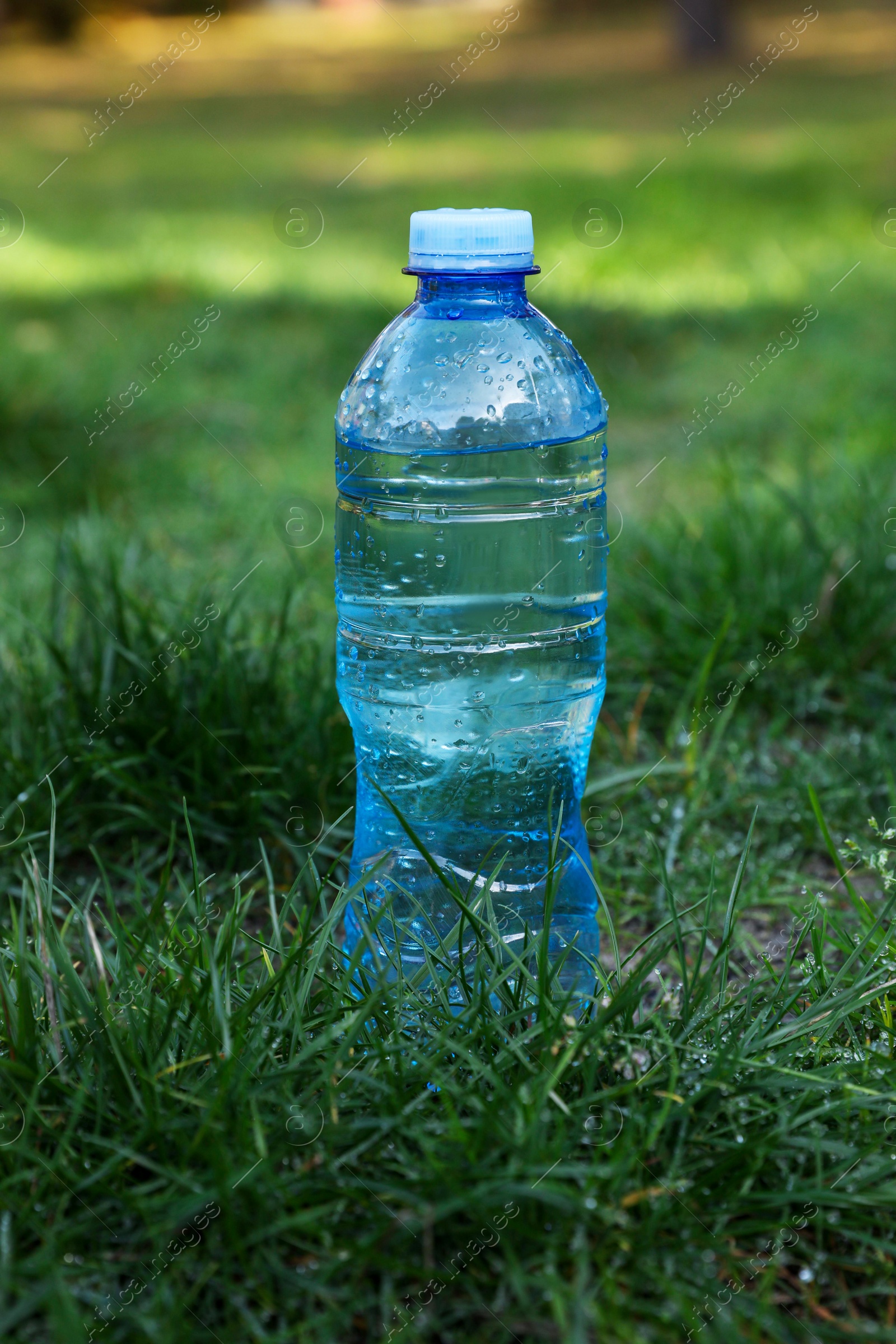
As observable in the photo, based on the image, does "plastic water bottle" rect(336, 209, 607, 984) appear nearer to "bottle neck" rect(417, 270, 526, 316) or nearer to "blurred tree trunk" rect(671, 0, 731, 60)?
"bottle neck" rect(417, 270, 526, 316)

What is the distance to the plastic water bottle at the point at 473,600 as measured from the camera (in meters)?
2.22

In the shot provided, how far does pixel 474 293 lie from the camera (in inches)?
86.6

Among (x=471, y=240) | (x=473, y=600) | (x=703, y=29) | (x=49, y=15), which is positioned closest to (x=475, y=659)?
(x=473, y=600)

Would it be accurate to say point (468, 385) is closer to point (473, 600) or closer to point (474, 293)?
point (474, 293)

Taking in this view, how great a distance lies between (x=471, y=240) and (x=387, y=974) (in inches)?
44.8

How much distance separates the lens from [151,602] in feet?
9.52

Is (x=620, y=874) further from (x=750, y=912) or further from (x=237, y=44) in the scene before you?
(x=237, y=44)

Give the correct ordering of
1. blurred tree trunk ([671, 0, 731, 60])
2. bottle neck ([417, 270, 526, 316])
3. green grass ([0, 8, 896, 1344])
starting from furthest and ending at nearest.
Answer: blurred tree trunk ([671, 0, 731, 60]) < bottle neck ([417, 270, 526, 316]) < green grass ([0, 8, 896, 1344])

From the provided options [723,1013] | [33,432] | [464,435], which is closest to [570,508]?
[464,435]

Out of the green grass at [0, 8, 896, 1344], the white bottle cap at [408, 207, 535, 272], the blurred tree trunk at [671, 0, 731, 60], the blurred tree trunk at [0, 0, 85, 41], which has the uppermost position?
the blurred tree trunk at [0, 0, 85, 41]

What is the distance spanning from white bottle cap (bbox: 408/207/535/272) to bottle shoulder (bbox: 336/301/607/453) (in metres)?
0.18

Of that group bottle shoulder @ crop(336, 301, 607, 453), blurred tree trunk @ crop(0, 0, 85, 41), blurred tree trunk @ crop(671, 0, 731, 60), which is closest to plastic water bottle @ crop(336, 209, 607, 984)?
bottle shoulder @ crop(336, 301, 607, 453)

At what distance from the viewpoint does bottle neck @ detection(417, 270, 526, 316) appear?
2172mm

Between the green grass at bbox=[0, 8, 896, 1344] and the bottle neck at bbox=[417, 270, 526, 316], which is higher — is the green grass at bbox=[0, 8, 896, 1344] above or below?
below
